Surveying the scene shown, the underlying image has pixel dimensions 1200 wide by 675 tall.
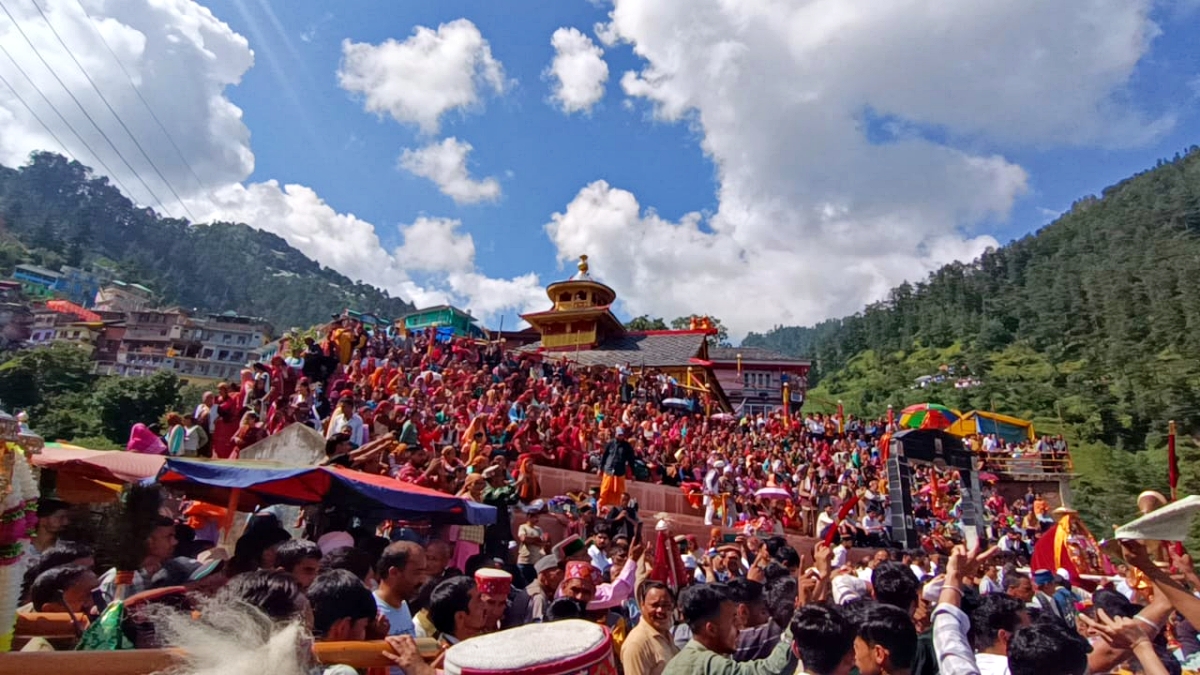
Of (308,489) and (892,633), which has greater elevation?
(308,489)

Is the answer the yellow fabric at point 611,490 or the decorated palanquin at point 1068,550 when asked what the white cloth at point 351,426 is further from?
the decorated palanquin at point 1068,550

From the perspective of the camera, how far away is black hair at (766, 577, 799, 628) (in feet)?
15.6

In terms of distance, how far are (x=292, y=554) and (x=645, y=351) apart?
3711cm

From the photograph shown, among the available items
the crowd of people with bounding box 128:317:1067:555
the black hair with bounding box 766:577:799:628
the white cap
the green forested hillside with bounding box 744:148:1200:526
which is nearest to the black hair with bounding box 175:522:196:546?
the white cap

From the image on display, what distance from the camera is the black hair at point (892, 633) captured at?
288 centimetres

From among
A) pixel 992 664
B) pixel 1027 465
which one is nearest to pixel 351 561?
pixel 992 664

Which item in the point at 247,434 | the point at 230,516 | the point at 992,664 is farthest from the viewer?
the point at 247,434

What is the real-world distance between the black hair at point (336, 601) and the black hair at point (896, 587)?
9.28 ft

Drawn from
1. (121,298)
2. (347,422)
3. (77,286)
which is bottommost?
(347,422)

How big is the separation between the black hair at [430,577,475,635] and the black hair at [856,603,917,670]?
1.97 meters

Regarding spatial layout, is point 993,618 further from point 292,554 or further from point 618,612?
point 292,554

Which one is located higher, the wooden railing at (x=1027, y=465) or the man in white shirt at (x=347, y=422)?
the wooden railing at (x=1027, y=465)

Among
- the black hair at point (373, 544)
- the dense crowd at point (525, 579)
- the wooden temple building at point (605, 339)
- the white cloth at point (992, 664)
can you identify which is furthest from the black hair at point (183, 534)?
the wooden temple building at point (605, 339)

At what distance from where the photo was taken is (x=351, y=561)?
15.2 feet
